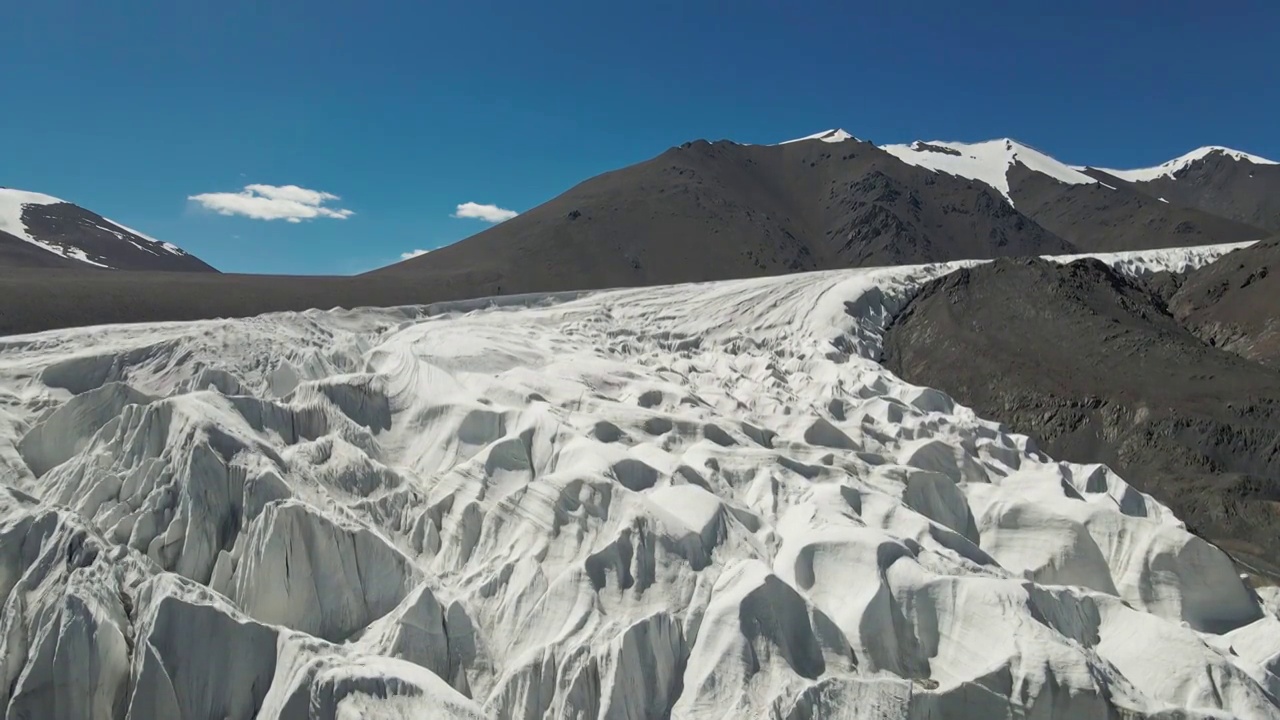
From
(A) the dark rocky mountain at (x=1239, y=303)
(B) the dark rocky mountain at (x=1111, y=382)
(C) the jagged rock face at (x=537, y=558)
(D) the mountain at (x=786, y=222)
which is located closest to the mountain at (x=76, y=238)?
(D) the mountain at (x=786, y=222)

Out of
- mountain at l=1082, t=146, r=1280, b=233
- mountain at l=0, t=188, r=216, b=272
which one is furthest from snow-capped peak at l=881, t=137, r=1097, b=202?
mountain at l=0, t=188, r=216, b=272

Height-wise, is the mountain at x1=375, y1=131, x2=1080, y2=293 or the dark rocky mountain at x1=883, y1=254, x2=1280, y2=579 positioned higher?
the mountain at x1=375, y1=131, x2=1080, y2=293

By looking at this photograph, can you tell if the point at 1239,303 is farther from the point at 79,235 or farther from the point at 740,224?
the point at 79,235

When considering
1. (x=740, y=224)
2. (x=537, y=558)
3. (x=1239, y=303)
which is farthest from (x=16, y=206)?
(x=1239, y=303)

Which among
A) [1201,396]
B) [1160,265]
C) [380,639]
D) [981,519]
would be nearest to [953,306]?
[1201,396]

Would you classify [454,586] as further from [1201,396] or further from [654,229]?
[654,229]

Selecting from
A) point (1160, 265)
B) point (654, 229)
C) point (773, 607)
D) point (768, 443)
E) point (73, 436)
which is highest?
point (654, 229)

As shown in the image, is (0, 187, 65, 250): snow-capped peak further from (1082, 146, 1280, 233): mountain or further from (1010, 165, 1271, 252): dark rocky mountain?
(1082, 146, 1280, 233): mountain
